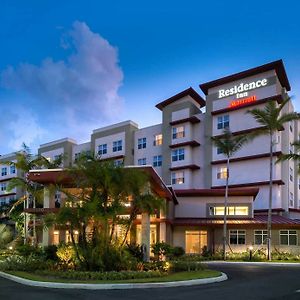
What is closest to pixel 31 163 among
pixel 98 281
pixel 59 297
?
pixel 98 281

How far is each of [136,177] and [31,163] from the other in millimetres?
22372

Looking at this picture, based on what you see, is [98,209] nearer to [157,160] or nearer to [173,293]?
[173,293]

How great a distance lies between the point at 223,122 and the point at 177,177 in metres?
9.51

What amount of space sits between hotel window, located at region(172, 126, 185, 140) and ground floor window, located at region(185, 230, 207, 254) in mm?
16735

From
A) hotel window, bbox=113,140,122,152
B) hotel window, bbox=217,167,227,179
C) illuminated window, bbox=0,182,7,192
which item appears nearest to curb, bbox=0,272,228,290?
hotel window, bbox=217,167,227,179

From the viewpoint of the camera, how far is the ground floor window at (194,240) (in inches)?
1777

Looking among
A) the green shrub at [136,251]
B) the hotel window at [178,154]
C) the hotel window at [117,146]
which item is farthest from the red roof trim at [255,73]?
the green shrub at [136,251]

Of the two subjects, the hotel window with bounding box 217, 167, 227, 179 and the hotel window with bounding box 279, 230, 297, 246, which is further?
the hotel window with bounding box 217, 167, 227, 179

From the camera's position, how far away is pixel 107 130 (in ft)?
226

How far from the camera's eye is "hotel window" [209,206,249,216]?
1779 inches

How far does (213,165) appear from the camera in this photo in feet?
183

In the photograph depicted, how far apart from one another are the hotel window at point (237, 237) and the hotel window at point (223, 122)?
48.5 ft

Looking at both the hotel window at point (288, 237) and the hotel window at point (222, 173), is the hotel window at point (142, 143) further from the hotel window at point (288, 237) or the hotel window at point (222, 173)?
the hotel window at point (288, 237)

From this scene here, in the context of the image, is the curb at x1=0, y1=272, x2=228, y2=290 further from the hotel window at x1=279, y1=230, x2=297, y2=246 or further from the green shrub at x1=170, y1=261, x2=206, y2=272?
the hotel window at x1=279, y1=230, x2=297, y2=246
